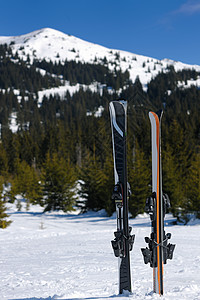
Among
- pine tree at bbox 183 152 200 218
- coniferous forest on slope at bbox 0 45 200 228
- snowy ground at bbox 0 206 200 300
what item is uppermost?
coniferous forest on slope at bbox 0 45 200 228

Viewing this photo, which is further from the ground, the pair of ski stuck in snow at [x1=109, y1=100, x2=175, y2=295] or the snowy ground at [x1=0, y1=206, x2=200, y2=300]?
the pair of ski stuck in snow at [x1=109, y1=100, x2=175, y2=295]

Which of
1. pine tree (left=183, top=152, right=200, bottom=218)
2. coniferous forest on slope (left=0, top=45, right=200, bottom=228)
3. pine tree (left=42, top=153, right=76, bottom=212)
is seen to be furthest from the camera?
pine tree (left=42, top=153, right=76, bottom=212)

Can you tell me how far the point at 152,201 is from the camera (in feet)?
14.5

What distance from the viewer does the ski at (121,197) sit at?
4.45 m

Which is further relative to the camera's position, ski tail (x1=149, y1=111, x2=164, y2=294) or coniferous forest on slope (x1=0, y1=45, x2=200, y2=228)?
coniferous forest on slope (x1=0, y1=45, x2=200, y2=228)

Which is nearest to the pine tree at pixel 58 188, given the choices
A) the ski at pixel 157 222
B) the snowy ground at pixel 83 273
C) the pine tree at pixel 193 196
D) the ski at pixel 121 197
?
the pine tree at pixel 193 196

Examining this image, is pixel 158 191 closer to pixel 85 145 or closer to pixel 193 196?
pixel 193 196

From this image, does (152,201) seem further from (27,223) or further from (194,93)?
(194,93)

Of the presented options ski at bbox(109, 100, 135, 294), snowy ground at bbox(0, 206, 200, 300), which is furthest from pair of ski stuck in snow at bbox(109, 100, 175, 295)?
snowy ground at bbox(0, 206, 200, 300)

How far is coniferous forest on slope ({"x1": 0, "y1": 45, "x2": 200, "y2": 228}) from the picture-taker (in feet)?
65.1

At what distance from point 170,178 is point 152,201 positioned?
15.0 m

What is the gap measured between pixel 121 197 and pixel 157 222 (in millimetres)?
719

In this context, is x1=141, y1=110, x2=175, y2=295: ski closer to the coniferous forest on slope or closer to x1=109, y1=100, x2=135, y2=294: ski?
x1=109, y1=100, x2=135, y2=294: ski

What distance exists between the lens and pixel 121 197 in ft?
14.6
